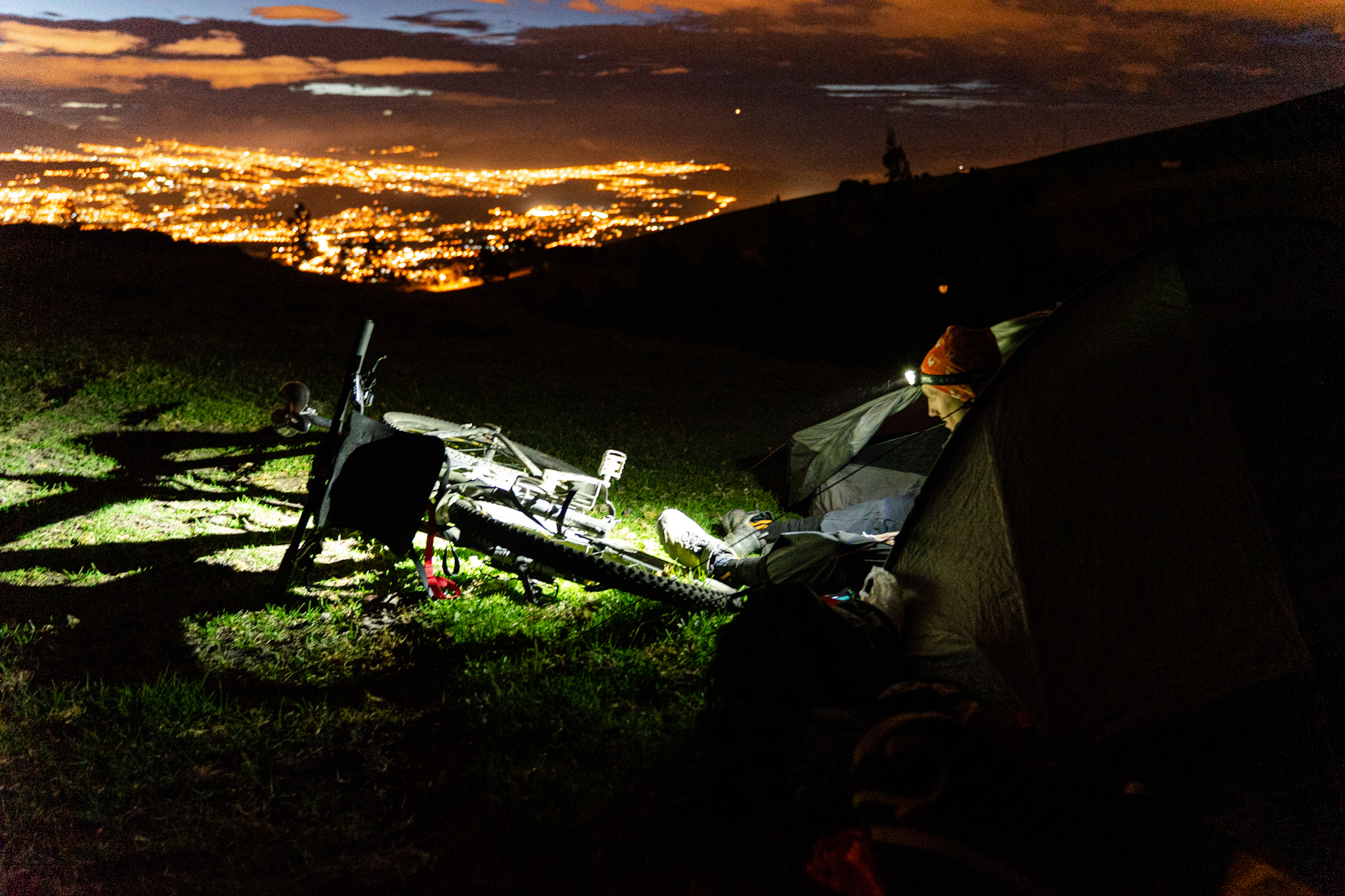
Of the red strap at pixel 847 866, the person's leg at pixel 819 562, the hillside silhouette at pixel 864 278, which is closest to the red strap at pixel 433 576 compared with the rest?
the person's leg at pixel 819 562

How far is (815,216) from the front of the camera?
27.5m

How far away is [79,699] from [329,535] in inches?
→ 75.6

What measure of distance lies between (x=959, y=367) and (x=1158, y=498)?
1.86 metres

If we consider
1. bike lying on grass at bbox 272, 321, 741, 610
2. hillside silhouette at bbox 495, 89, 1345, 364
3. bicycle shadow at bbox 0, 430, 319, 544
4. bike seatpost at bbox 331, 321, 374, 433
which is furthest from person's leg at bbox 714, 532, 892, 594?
Result: hillside silhouette at bbox 495, 89, 1345, 364

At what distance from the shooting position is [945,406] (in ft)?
17.7

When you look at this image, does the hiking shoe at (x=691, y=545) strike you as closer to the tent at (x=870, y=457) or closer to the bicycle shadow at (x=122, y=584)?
the tent at (x=870, y=457)

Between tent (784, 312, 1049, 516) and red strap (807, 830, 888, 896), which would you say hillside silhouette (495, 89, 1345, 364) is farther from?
red strap (807, 830, 888, 896)

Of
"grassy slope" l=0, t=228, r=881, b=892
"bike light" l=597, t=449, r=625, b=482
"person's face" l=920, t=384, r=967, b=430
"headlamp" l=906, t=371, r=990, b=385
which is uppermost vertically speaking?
"headlamp" l=906, t=371, r=990, b=385

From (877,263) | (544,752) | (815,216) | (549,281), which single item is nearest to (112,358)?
(544,752)

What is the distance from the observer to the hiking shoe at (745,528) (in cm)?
616

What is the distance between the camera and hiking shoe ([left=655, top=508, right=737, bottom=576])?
572 cm

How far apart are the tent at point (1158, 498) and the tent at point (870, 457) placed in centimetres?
235

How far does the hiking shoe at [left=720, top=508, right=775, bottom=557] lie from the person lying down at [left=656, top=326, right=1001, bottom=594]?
0.03 feet

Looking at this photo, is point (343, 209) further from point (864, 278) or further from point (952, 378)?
point (952, 378)
